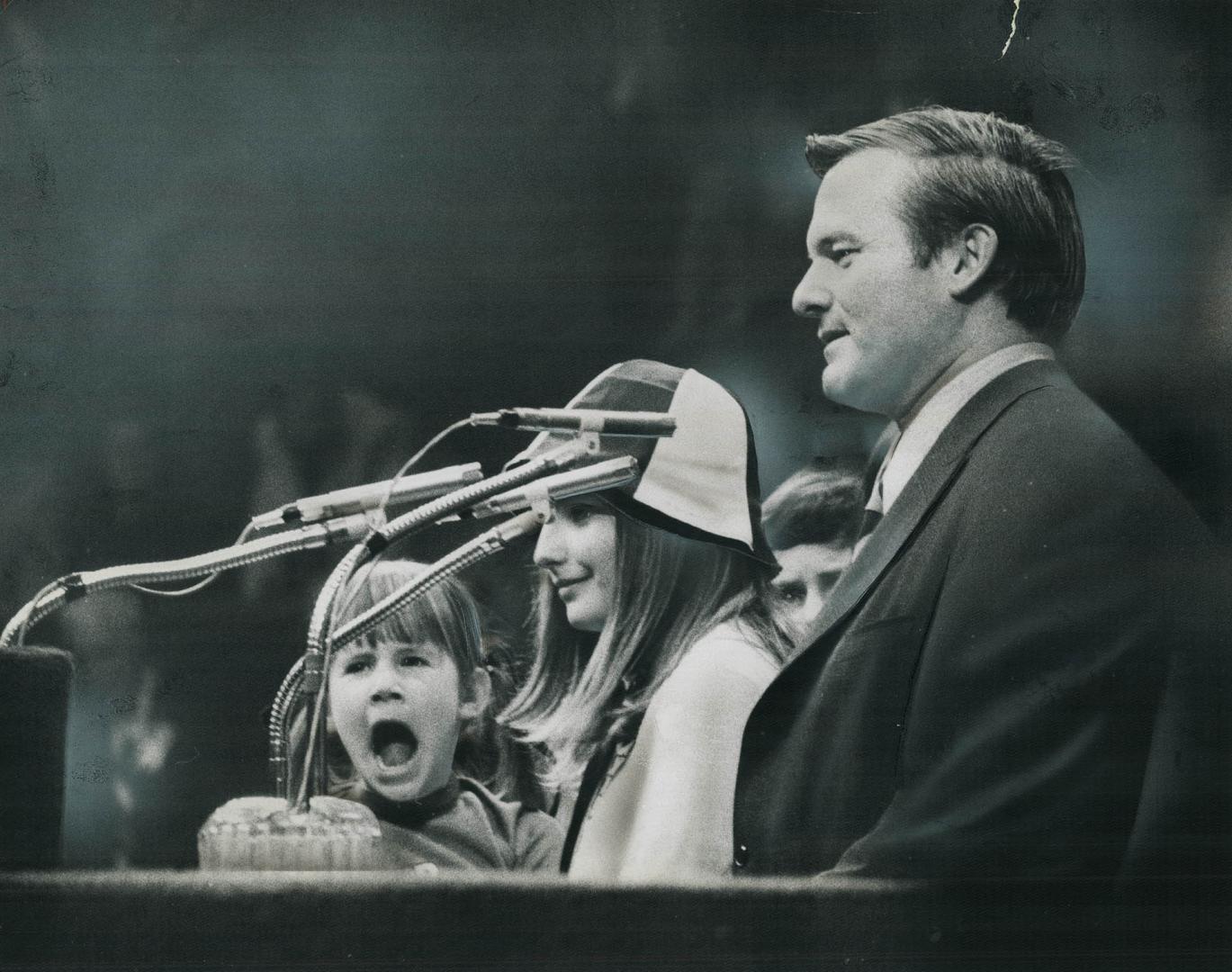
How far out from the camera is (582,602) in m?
3.25

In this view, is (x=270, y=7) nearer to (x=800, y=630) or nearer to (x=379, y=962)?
(x=800, y=630)

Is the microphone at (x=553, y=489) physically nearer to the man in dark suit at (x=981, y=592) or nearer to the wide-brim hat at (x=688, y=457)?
the wide-brim hat at (x=688, y=457)

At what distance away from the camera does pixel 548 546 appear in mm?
3260

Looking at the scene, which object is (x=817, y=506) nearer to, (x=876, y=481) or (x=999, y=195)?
(x=876, y=481)

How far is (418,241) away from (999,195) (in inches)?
50.9

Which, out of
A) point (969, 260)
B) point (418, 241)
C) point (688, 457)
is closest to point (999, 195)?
point (969, 260)

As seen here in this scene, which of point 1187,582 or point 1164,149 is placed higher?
point 1164,149

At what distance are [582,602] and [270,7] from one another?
1.53 metres

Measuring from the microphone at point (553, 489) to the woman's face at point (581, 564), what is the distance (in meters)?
0.03

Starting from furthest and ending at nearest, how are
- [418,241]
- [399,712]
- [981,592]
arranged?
[418,241] < [399,712] < [981,592]

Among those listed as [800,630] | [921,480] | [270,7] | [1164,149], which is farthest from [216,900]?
[1164,149]

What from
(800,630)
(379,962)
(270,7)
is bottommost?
(379,962)

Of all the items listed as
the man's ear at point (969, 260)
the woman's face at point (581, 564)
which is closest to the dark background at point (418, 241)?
the woman's face at point (581, 564)

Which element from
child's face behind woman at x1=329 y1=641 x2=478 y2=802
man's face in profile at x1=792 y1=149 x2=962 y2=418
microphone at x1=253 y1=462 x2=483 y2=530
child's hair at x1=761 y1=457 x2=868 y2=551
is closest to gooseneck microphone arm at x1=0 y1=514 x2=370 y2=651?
microphone at x1=253 y1=462 x2=483 y2=530
